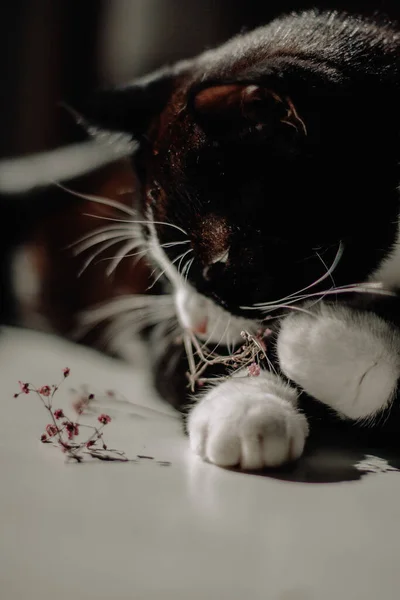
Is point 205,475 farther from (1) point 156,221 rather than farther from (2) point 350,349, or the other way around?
(1) point 156,221

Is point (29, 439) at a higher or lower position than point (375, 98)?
lower

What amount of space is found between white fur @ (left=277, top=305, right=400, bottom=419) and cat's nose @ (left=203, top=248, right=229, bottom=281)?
0.44 feet

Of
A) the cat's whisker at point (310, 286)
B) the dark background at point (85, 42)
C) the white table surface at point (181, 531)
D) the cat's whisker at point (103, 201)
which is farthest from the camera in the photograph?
the cat's whisker at point (103, 201)

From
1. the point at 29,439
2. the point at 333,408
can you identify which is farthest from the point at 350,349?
the point at 29,439

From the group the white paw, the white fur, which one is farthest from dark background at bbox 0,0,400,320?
the white paw

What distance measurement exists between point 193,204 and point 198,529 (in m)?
0.47

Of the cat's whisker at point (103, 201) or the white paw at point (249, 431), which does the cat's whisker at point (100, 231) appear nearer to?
the cat's whisker at point (103, 201)

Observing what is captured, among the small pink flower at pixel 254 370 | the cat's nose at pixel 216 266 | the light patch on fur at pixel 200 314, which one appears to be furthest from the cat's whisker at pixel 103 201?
the small pink flower at pixel 254 370

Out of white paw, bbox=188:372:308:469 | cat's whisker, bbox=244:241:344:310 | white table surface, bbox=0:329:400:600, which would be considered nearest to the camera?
white table surface, bbox=0:329:400:600

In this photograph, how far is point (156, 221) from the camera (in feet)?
3.25

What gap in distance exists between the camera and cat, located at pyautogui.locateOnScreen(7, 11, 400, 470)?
79 centimetres

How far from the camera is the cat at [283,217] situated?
0.79 metres

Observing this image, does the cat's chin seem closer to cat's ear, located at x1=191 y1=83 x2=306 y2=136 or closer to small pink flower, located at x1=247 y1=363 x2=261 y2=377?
small pink flower, located at x1=247 y1=363 x2=261 y2=377

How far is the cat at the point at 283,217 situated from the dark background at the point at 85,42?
0.04 m
